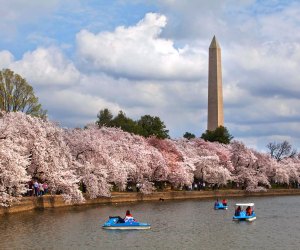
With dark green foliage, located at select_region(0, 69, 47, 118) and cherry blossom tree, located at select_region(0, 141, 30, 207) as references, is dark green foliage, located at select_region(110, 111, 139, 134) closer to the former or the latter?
dark green foliage, located at select_region(0, 69, 47, 118)

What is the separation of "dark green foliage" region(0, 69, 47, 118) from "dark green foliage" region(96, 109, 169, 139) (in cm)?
3016

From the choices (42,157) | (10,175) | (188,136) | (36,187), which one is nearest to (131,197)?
(42,157)

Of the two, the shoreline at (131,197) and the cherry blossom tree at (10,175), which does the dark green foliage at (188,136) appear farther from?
the cherry blossom tree at (10,175)

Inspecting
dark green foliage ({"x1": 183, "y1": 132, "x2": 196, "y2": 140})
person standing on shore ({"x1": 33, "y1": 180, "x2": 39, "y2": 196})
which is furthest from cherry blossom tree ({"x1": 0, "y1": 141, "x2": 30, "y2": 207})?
dark green foliage ({"x1": 183, "y1": 132, "x2": 196, "y2": 140})

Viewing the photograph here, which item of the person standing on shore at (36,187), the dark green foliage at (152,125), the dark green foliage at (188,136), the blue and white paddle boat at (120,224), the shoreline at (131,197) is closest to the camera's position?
the blue and white paddle boat at (120,224)

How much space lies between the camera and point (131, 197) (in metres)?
71.2

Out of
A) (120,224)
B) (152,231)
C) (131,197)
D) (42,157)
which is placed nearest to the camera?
(152,231)

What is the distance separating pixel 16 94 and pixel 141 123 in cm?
4497

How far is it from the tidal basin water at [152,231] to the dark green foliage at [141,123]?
189 ft

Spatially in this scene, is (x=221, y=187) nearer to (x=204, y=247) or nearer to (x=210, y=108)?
(x=210, y=108)

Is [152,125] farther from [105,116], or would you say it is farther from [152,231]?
[152,231]

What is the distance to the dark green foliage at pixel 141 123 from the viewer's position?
117 meters

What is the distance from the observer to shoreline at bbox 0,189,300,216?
50.9 meters

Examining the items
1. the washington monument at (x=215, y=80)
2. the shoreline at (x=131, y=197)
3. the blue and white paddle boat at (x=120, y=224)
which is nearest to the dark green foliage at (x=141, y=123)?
the washington monument at (x=215, y=80)
